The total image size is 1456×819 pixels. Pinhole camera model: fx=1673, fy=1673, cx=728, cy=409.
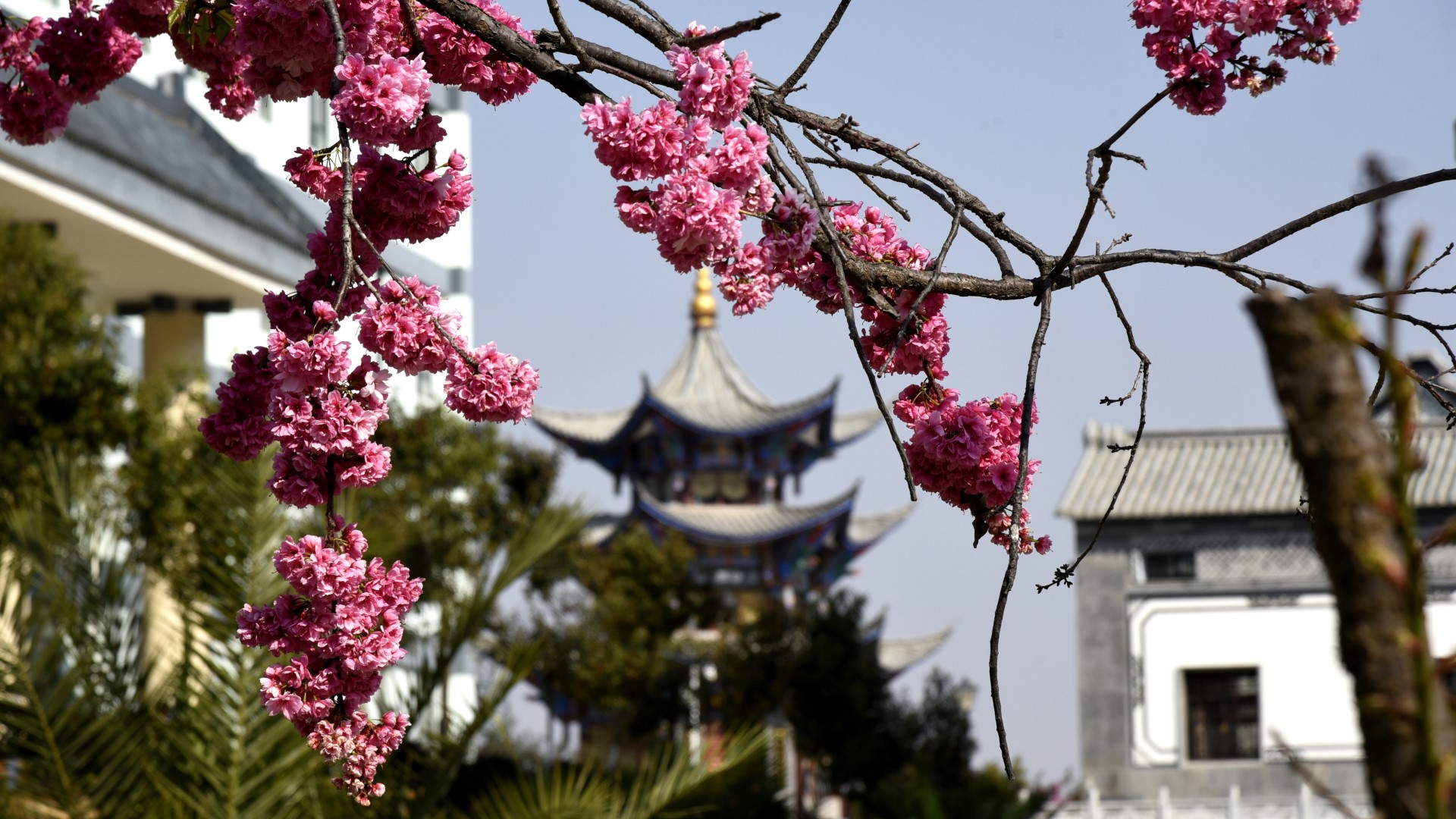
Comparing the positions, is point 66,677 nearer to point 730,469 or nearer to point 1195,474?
point 1195,474

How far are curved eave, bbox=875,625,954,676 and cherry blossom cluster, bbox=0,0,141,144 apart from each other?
31.3 m

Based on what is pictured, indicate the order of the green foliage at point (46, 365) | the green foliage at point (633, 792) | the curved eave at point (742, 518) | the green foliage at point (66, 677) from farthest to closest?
the curved eave at point (742, 518) → the green foliage at point (46, 365) → the green foliage at point (633, 792) → the green foliage at point (66, 677)

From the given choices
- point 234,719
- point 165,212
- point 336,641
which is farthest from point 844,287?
point 165,212

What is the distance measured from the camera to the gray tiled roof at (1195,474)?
91.2ft

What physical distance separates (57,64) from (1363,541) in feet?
11.0

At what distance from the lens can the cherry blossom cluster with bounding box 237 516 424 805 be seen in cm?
240

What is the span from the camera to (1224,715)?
28.2 m

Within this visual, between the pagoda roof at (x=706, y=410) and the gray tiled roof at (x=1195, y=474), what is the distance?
563 cm

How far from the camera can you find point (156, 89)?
18.3 m

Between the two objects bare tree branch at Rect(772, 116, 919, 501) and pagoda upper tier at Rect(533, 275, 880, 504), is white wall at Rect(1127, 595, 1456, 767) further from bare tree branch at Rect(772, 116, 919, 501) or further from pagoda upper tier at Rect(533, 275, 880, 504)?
bare tree branch at Rect(772, 116, 919, 501)

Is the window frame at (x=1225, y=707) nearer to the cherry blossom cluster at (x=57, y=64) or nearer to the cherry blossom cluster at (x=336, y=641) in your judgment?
the cherry blossom cluster at (x=57, y=64)

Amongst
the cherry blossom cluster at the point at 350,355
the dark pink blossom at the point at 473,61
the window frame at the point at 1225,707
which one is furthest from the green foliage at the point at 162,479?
the window frame at the point at 1225,707

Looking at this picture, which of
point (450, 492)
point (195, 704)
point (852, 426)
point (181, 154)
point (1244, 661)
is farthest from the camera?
point (852, 426)

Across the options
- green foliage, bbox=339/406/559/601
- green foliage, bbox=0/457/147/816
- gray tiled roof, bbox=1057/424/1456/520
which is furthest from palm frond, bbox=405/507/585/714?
gray tiled roof, bbox=1057/424/1456/520
